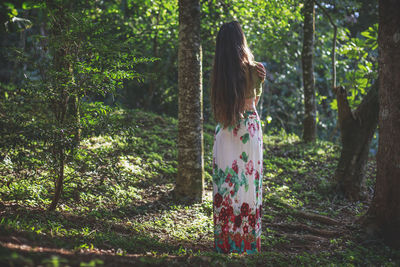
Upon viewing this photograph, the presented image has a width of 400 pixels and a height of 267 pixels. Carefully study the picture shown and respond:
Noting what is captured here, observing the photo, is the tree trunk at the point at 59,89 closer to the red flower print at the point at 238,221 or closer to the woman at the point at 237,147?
the woman at the point at 237,147

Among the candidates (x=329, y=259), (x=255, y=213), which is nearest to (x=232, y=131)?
(x=255, y=213)

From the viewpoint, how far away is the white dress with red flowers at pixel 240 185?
11.8 feet

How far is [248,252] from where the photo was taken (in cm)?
362

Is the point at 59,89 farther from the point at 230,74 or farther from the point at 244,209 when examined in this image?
the point at 244,209

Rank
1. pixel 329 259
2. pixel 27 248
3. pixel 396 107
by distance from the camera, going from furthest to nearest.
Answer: pixel 396 107
pixel 329 259
pixel 27 248

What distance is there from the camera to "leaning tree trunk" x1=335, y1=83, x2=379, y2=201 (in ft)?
20.5

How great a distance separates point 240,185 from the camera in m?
3.60

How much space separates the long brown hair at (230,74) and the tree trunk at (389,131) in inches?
66.7

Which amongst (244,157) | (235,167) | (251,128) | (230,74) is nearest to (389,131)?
(251,128)

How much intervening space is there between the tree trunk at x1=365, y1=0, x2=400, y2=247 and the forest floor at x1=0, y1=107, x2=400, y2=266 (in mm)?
267

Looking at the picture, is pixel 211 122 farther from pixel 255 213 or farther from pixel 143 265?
pixel 143 265

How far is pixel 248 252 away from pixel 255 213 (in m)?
0.44

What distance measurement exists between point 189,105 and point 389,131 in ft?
9.79

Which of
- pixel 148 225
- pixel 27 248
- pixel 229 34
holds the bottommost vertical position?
pixel 148 225
